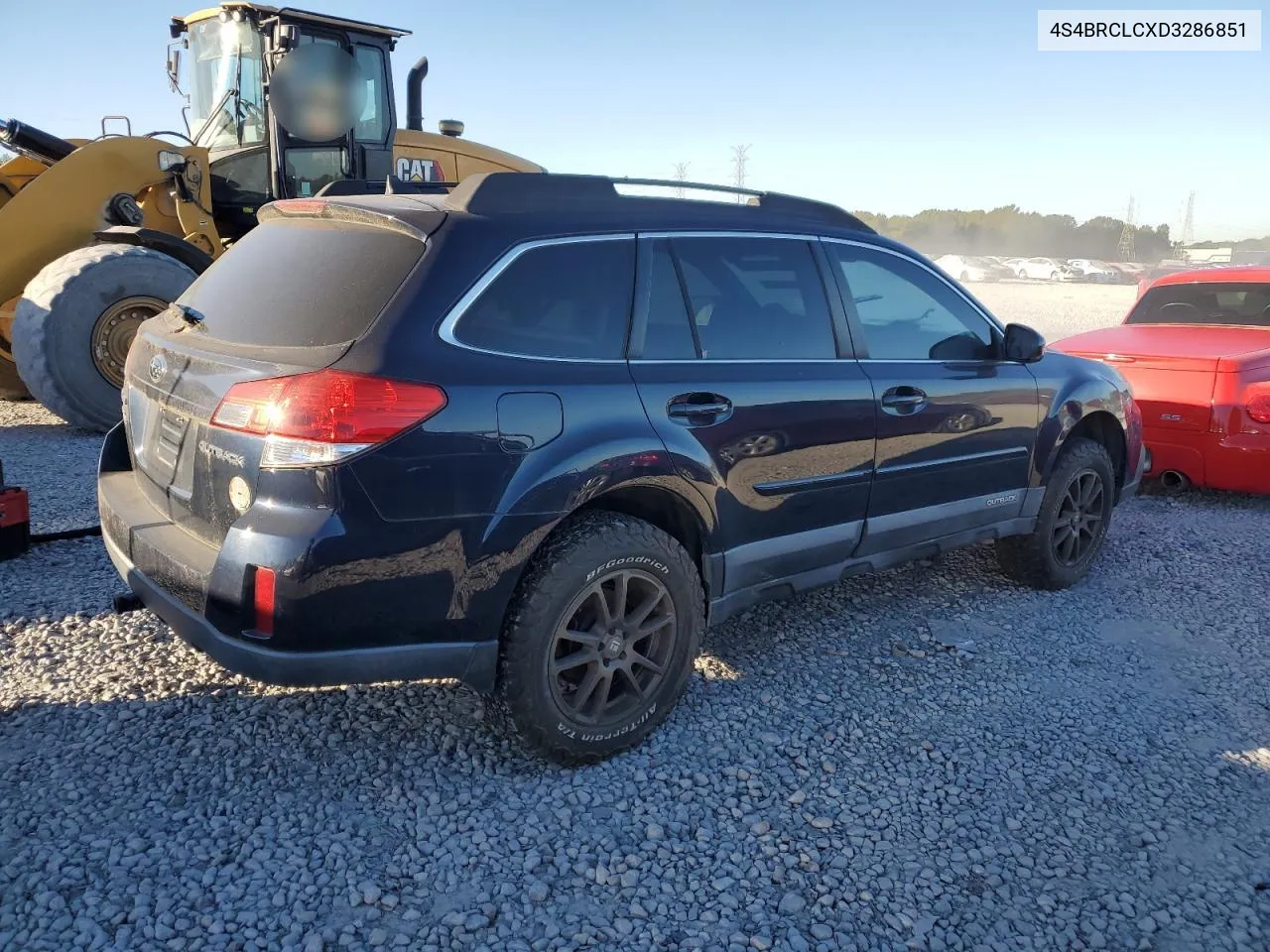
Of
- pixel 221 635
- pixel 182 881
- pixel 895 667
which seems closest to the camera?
pixel 182 881

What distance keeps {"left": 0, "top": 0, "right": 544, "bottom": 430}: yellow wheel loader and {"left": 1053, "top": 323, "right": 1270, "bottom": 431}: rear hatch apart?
5.54 metres

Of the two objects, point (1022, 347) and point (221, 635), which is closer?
point (221, 635)

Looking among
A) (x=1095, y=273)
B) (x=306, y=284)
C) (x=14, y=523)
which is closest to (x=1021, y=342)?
(x=306, y=284)

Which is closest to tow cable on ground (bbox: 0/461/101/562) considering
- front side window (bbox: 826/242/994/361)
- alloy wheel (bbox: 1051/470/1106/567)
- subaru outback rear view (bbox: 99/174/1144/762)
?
subaru outback rear view (bbox: 99/174/1144/762)

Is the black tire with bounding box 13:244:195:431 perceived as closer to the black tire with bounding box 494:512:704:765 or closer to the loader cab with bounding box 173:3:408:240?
the loader cab with bounding box 173:3:408:240

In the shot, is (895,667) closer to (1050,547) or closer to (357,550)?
(1050,547)

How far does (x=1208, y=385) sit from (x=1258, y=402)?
0.30 meters

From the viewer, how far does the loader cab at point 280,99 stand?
26.4ft

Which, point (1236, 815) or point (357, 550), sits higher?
point (357, 550)

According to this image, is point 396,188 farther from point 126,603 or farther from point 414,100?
point 414,100

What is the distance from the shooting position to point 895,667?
4.05 metres

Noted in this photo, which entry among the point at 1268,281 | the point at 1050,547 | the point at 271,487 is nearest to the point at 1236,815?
the point at 1050,547

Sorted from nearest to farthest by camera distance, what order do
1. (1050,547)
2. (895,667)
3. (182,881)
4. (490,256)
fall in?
1. (182,881)
2. (490,256)
3. (895,667)
4. (1050,547)

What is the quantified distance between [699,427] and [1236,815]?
2078 millimetres
